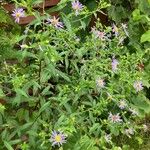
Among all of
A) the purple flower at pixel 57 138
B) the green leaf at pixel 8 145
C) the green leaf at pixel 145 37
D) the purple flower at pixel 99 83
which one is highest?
the green leaf at pixel 145 37

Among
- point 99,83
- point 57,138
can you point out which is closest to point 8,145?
point 57,138

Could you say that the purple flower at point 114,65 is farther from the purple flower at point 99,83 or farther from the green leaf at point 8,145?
the green leaf at point 8,145

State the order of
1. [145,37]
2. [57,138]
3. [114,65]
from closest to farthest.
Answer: [57,138] < [114,65] < [145,37]

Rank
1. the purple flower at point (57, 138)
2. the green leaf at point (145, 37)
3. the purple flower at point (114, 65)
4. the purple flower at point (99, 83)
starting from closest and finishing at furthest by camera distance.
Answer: the purple flower at point (57, 138), the purple flower at point (99, 83), the purple flower at point (114, 65), the green leaf at point (145, 37)

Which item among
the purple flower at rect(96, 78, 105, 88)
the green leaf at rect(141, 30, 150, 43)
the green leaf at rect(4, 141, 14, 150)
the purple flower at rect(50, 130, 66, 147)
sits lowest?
the green leaf at rect(4, 141, 14, 150)

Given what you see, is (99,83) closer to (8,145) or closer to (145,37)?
(8,145)

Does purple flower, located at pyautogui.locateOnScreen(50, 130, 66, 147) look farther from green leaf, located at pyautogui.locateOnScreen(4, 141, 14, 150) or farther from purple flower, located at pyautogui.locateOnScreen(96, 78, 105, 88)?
purple flower, located at pyautogui.locateOnScreen(96, 78, 105, 88)

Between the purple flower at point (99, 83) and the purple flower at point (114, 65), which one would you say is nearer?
the purple flower at point (99, 83)

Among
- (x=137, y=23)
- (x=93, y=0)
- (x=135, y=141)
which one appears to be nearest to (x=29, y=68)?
(x=93, y=0)

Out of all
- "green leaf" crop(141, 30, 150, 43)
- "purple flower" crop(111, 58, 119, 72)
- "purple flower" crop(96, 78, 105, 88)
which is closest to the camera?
"purple flower" crop(96, 78, 105, 88)

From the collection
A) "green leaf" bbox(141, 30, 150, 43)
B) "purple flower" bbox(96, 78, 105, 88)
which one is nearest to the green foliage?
"purple flower" bbox(96, 78, 105, 88)

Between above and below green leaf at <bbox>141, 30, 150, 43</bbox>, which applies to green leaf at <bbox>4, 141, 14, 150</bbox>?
below

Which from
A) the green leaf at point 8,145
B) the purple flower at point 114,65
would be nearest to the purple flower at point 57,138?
the green leaf at point 8,145

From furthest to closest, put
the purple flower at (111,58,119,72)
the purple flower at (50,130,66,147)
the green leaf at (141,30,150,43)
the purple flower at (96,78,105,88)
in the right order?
1. the green leaf at (141,30,150,43)
2. the purple flower at (111,58,119,72)
3. the purple flower at (96,78,105,88)
4. the purple flower at (50,130,66,147)
